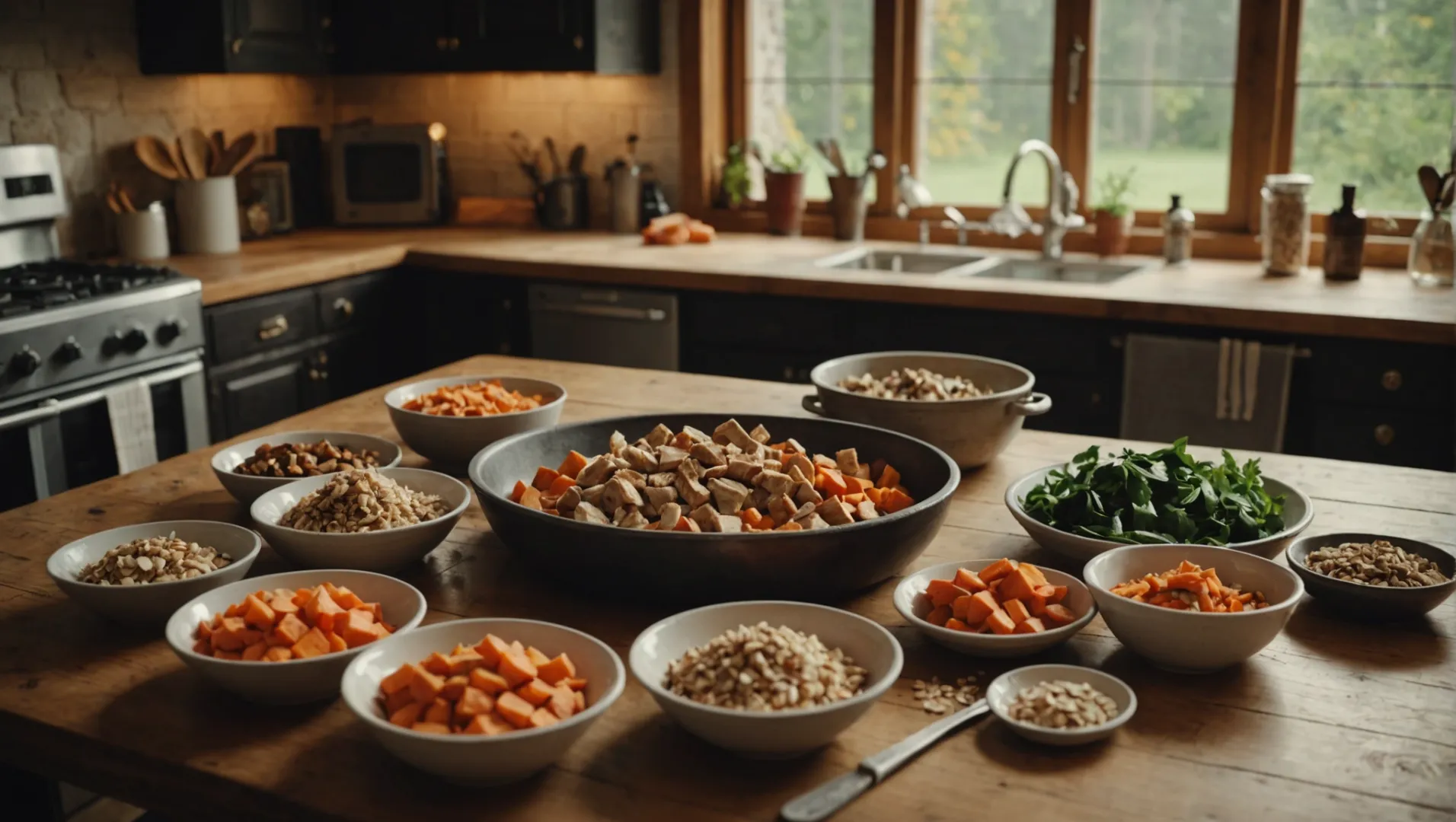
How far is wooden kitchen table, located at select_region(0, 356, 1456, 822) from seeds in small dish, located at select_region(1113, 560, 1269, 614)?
0.22 ft

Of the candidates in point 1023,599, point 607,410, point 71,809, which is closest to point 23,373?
point 71,809

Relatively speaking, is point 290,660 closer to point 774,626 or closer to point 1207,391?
point 774,626

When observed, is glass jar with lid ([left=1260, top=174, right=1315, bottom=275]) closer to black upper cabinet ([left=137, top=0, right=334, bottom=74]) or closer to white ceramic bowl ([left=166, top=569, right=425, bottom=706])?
white ceramic bowl ([left=166, top=569, right=425, bottom=706])

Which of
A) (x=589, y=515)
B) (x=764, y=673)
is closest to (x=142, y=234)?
(x=589, y=515)

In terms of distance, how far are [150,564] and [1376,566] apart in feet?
4.72

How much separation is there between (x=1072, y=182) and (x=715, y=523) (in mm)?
2900

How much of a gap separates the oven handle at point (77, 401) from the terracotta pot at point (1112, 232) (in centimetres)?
262

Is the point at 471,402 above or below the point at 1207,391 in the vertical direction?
above

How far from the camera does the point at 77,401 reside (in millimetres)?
3215

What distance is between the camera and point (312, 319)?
4.03 meters

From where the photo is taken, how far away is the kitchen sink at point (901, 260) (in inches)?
164

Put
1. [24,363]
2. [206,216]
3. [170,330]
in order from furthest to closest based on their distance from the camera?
[206,216]
[170,330]
[24,363]

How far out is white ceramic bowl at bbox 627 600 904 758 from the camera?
1.19 m

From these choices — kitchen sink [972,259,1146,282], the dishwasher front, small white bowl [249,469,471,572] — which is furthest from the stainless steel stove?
kitchen sink [972,259,1146,282]
